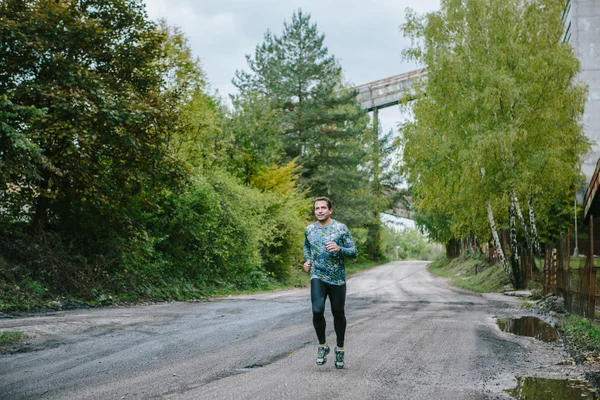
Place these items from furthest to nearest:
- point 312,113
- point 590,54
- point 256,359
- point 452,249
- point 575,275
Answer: point 452,249 → point 312,113 → point 590,54 → point 575,275 → point 256,359

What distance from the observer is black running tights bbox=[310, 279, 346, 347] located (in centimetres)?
664

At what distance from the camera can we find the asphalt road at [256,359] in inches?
215

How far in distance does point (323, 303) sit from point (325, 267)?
42cm

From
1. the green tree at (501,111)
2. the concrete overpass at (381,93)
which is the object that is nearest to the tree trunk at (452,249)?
the concrete overpass at (381,93)

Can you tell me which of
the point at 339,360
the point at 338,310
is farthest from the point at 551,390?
the point at 338,310

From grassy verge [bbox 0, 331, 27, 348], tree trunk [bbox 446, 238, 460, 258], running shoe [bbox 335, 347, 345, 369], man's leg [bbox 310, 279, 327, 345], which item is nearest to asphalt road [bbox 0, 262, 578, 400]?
running shoe [bbox 335, 347, 345, 369]

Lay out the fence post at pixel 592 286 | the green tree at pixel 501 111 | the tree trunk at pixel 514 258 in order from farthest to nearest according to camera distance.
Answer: the tree trunk at pixel 514 258 → the green tree at pixel 501 111 → the fence post at pixel 592 286

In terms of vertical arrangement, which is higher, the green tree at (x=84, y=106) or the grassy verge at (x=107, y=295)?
the green tree at (x=84, y=106)

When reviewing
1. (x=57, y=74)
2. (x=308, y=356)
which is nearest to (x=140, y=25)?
(x=57, y=74)

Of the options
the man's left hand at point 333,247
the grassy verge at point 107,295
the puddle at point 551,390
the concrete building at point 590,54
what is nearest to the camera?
the puddle at point 551,390

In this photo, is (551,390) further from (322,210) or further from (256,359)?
(256,359)

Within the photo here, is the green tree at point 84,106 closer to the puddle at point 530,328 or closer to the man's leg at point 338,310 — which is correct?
the man's leg at point 338,310

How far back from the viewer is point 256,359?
7129 millimetres

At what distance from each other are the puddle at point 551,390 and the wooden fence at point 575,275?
5192mm
